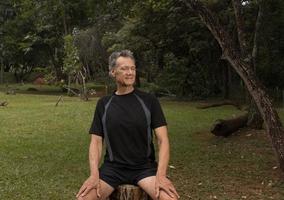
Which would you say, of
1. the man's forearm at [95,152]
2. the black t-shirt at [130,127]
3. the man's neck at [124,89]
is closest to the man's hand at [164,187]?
the black t-shirt at [130,127]

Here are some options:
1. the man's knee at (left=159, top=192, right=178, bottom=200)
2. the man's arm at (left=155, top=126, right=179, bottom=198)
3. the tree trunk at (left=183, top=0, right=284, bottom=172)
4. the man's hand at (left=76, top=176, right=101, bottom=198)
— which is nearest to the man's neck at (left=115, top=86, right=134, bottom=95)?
the man's arm at (left=155, top=126, right=179, bottom=198)

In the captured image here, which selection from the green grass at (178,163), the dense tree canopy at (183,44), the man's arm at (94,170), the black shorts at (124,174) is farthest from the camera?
Answer: the dense tree canopy at (183,44)

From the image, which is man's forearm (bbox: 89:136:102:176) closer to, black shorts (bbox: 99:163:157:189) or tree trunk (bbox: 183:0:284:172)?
black shorts (bbox: 99:163:157:189)

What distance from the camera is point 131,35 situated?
26.7 meters

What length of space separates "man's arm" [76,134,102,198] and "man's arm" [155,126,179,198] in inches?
19.0

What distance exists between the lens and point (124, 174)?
4.52m

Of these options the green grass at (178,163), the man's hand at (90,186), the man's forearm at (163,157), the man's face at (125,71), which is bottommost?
the green grass at (178,163)

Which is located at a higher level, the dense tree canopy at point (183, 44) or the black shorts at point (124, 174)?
the dense tree canopy at point (183, 44)

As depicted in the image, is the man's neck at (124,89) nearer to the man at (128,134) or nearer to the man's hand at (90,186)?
the man at (128,134)

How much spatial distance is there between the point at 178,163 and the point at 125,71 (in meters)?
5.48

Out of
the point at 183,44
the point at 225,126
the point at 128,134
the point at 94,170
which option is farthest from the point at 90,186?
the point at 183,44

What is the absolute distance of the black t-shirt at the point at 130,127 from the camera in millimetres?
4512

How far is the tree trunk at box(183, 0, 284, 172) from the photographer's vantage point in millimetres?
8062

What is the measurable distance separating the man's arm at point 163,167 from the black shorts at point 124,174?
0.13 m
